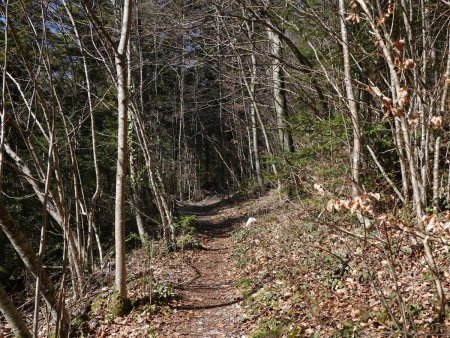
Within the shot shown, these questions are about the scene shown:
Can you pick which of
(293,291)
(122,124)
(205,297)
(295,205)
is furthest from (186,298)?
(122,124)

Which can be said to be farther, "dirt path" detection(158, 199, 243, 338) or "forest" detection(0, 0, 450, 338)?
"dirt path" detection(158, 199, 243, 338)

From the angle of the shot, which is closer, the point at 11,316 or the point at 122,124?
the point at 11,316

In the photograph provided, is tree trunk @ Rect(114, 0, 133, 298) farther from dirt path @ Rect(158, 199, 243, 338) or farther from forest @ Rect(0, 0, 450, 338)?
dirt path @ Rect(158, 199, 243, 338)

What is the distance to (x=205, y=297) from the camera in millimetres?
7344

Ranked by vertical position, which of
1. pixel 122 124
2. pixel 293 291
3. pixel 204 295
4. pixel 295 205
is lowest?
pixel 204 295

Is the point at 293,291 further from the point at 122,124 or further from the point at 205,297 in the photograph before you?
the point at 122,124

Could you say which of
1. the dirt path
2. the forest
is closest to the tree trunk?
the forest

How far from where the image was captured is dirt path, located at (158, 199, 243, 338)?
Answer: 5953 millimetres

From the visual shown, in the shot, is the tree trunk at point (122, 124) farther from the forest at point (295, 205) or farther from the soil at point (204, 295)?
the soil at point (204, 295)

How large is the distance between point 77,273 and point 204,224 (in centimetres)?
963

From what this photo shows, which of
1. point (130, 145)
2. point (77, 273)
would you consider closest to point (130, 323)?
point (77, 273)

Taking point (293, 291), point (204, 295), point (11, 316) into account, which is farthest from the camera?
point (204, 295)

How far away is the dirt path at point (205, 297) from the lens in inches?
234

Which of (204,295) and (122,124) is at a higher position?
(122,124)
